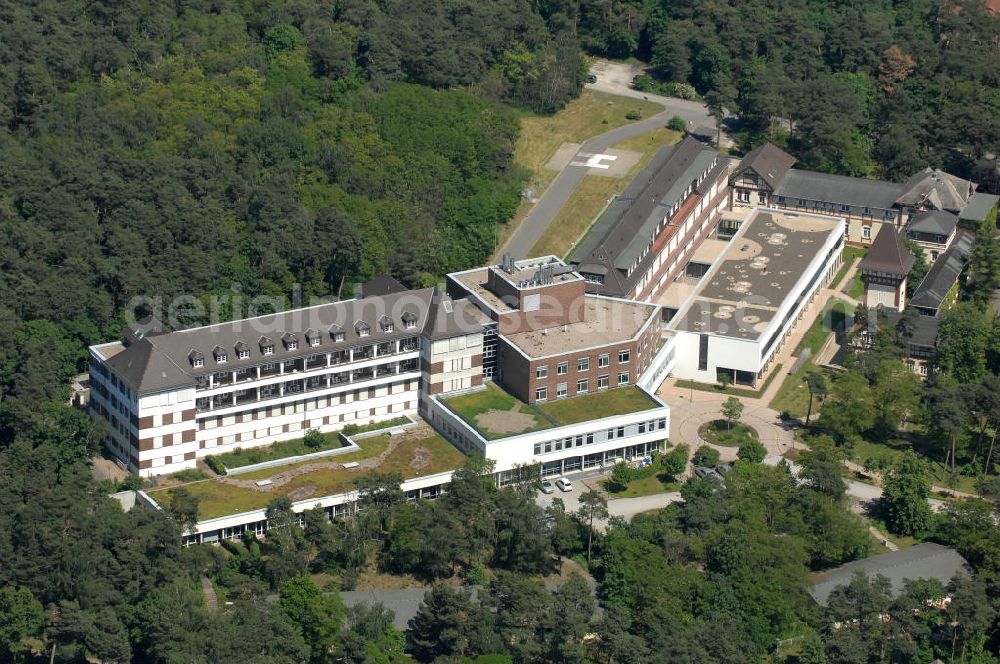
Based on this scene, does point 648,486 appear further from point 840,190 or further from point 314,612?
point 840,190

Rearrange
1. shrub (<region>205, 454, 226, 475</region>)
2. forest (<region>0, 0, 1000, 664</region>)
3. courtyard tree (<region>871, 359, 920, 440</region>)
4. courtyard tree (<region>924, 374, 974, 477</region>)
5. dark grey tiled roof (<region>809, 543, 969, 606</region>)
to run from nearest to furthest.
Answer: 1. forest (<region>0, 0, 1000, 664</region>)
2. dark grey tiled roof (<region>809, 543, 969, 606</region>)
3. shrub (<region>205, 454, 226, 475</region>)
4. courtyard tree (<region>924, 374, 974, 477</region>)
5. courtyard tree (<region>871, 359, 920, 440</region>)

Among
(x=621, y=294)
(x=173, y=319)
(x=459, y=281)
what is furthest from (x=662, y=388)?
(x=173, y=319)

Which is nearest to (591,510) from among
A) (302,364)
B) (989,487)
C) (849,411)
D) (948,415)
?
(302,364)

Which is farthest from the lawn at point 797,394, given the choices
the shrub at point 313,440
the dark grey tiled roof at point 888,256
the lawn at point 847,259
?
the shrub at point 313,440

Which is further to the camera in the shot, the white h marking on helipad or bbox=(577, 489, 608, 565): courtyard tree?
the white h marking on helipad

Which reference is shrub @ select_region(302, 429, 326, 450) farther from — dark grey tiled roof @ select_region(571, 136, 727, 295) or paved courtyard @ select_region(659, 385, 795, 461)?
dark grey tiled roof @ select_region(571, 136, 727, 295)

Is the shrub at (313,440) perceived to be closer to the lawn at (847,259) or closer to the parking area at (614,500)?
the parking area at (614,500)

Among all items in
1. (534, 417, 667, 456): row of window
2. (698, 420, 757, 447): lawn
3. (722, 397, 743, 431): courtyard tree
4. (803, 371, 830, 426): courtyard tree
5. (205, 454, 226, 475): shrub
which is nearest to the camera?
(205, 454, 226, 475): shrub

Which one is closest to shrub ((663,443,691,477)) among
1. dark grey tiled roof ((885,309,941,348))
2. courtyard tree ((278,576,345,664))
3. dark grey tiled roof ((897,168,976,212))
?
dark grey tiled roof ((885,309,941,348))
